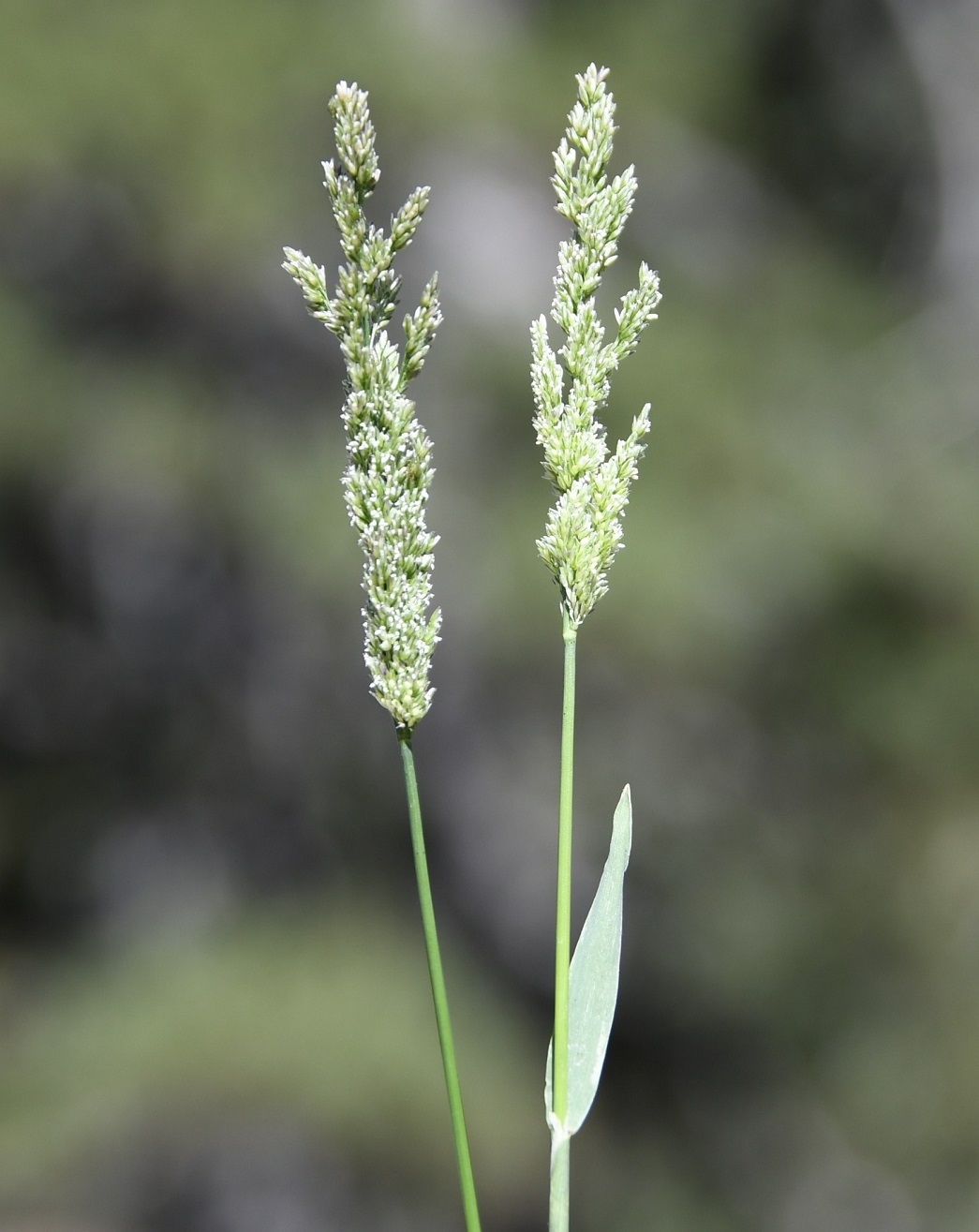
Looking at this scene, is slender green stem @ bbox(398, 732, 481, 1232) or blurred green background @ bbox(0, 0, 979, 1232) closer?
slender green stem @ bbox(398, 732, 481, 1232)

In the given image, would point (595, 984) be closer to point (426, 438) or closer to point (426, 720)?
point (426, 438)

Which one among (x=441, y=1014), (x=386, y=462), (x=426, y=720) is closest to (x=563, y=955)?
(x=441, y=1014)

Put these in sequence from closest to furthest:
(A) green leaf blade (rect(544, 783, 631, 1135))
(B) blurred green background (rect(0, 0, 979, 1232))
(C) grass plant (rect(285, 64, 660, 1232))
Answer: (C) grass plant (rect(285, 64, 660, 1232)), (A) green leaf blade (rect(544, 783, 631, 1135)), (B) blurred green background (rect(0, 0, 979, 1232))

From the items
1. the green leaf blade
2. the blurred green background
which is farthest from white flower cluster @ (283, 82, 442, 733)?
the blurred green background

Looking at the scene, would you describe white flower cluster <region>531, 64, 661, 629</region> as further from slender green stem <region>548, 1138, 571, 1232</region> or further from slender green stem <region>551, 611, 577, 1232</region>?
slender green stem <region>548, 1138, 571, 1232</region>

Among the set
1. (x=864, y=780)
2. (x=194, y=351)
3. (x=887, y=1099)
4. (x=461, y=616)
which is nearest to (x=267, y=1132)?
(x=461, y=616)

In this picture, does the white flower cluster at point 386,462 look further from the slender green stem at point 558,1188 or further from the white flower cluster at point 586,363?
the slender green stem at point 558,1188
